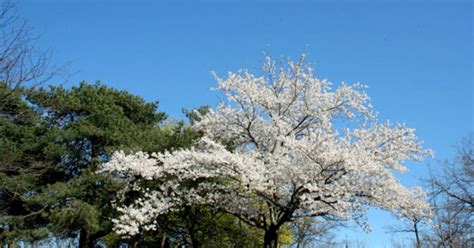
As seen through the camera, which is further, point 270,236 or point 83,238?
point 83,238

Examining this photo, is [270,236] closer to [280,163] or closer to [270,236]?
[270,236]

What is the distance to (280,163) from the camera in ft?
33.9

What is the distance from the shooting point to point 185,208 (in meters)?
13.0

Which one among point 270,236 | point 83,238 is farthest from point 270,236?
point 83,238

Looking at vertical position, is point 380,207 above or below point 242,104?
below

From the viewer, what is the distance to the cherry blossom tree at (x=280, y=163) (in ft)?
33.0

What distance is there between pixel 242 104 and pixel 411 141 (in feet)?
13.9

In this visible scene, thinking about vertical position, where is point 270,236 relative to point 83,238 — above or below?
below

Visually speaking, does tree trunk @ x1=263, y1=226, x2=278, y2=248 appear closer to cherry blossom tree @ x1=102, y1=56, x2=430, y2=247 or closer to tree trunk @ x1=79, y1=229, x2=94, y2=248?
cherry blossom tree @ x1=102, y1=56, x2=430, y2=247

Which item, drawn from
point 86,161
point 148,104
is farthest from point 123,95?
point 86,161

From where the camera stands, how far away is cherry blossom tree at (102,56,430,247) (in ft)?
33.0

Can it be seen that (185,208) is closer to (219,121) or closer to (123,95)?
(219,121)

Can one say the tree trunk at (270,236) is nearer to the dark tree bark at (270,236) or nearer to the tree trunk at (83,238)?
the dark tree bark at (270,236)

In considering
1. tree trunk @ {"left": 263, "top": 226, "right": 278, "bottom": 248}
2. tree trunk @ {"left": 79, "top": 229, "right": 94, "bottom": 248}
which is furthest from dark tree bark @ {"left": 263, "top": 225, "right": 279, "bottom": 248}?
tree trunk @ {"left": 79, "top": 229, "right": 94, "bottom": 248}
